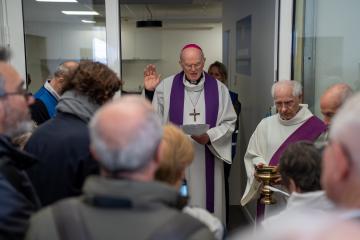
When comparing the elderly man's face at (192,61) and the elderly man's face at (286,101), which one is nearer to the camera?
the elderly man's face at (286,101)

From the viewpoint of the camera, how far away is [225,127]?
291cm

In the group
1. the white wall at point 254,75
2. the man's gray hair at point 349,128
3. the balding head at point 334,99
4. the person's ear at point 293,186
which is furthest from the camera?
the white wall at point 254,75

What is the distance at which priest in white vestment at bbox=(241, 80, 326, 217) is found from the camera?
7.86 ft

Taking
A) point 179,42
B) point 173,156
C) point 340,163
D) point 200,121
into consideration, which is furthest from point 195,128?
point 179,42

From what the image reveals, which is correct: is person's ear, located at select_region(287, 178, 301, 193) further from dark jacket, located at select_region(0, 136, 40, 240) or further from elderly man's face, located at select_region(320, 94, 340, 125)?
dark jacket, located at select_region(0, 136, 40, 240)

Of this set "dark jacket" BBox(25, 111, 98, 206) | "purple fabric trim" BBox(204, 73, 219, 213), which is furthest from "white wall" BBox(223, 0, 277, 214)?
"dark jacket" BBox(25, 111, 98, 206)

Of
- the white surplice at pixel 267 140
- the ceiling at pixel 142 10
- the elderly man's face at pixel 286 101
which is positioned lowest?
the white surplice at pixel 267 140

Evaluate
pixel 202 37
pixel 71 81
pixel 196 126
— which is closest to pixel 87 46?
pixel 196 126

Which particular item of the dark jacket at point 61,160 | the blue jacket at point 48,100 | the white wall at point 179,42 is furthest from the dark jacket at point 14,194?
the white wall at point 179,42

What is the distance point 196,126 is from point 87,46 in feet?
3.39

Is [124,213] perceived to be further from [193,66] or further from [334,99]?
[193,66]

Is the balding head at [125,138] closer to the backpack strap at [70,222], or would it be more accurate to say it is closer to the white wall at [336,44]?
the backpack strap at [70,222]

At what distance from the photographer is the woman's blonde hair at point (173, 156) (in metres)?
1.26

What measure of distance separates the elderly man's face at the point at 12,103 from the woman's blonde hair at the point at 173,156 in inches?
19.3
